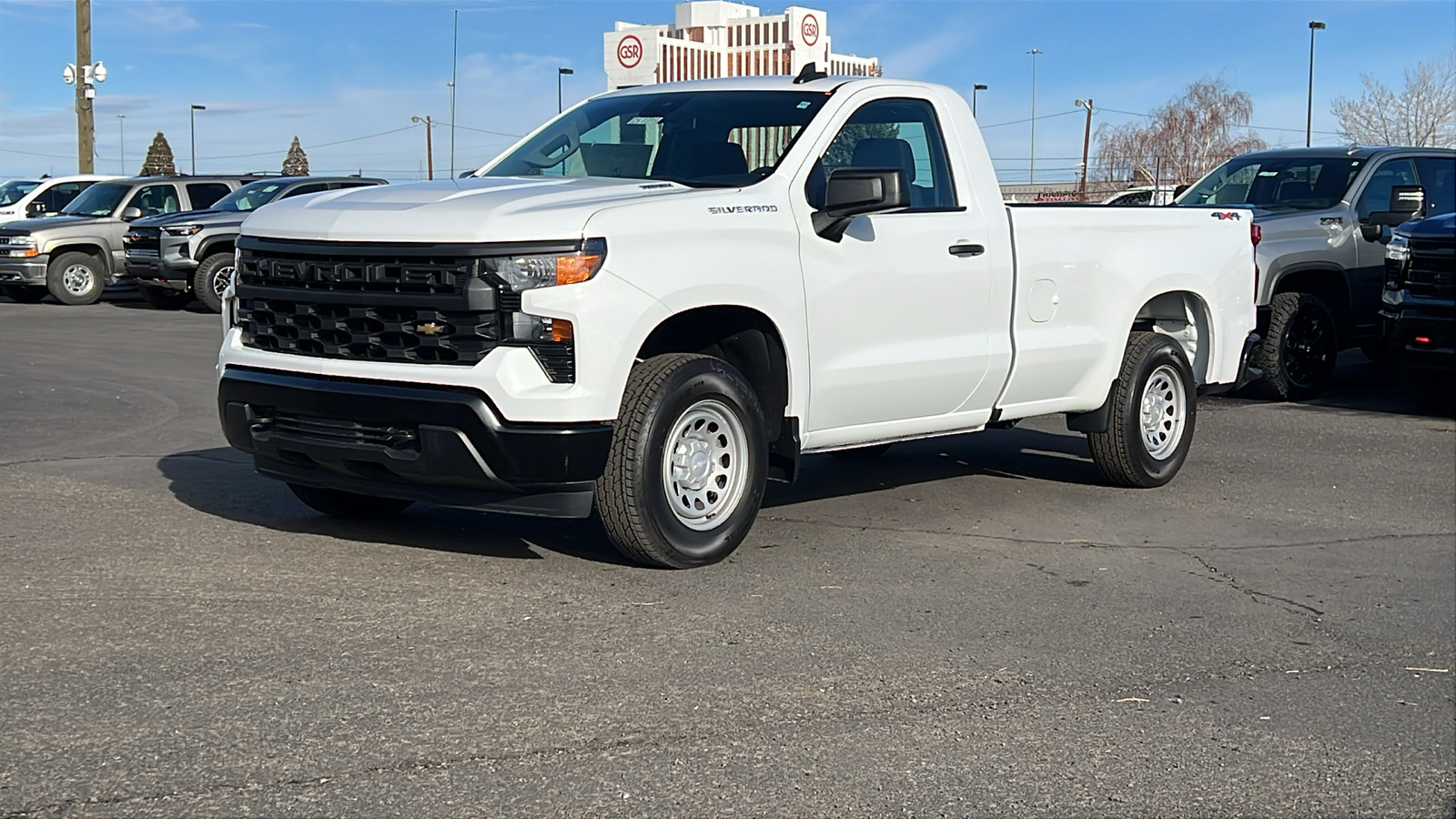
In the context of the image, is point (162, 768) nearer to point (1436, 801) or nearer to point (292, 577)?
point (292, 577)

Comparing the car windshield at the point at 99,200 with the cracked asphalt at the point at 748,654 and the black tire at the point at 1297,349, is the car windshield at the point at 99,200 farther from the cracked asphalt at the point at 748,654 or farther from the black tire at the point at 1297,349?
the black tire at the point at 1297,349

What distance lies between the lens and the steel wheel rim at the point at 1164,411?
28.6ft

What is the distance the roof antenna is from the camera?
748 cm

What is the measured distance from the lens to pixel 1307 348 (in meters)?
12.7

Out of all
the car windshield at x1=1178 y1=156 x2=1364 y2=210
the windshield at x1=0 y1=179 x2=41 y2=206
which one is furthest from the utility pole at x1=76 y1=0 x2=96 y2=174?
the car windshield at x1=1178 y1=156 x2=1364 y2=210

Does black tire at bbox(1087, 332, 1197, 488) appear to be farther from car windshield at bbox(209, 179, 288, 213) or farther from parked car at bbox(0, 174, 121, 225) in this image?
parked car at bbox(0, 174, 121, 225)

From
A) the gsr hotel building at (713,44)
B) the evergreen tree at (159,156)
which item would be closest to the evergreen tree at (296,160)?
the evergreen tree at (159,156)

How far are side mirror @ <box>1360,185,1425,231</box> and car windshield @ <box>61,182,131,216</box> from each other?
→ 16348mm

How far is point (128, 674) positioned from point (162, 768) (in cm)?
84

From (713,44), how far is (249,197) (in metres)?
47.2

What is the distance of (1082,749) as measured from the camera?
14.5 ft

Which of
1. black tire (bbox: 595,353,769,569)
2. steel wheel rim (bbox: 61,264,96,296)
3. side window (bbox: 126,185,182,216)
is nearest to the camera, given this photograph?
black tire (bbox: 595,353,769,569)

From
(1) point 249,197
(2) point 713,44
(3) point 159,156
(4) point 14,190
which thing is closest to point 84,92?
(4) point 14,190

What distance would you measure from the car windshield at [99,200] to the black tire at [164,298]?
1489 mm
